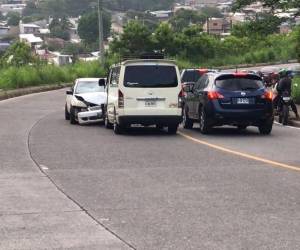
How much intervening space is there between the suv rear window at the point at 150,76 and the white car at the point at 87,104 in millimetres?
3538

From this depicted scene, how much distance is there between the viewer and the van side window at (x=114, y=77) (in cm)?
2183

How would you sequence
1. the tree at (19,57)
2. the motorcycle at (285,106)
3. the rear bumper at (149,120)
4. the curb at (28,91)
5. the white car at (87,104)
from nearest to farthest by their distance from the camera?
the rear bumper at (149,120)
the motorcycle at (285,106)
the white car at (87,104)
the curb at (28,91)
the tree at (19,57)

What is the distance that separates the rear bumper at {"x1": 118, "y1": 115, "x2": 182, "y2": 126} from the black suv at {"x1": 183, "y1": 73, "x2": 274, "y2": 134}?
955 mm

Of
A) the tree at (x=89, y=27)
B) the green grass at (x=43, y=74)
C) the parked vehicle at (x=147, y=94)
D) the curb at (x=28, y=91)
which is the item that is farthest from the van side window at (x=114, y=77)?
the tree at (x=89, y=27)

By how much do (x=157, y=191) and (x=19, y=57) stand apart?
179ft

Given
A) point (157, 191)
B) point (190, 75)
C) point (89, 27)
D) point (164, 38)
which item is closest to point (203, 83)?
point (157, 191)

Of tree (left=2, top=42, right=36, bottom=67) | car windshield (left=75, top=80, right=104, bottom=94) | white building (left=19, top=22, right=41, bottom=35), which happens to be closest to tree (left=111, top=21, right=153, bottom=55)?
tree (left=2, top=42, right=36, bottom=67)

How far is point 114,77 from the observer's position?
73.4 ft

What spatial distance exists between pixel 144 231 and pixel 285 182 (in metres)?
4.06

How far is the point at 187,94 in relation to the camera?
2378 centimetres

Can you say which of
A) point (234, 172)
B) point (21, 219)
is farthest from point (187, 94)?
point (21, 219)

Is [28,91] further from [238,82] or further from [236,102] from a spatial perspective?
[236,102]

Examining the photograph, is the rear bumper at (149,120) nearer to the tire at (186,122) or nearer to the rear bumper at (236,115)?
the rear bumper at (236,115)

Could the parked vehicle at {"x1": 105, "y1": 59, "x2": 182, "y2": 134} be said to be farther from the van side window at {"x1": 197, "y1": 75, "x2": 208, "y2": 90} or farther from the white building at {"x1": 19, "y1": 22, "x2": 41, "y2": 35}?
the white building at {"x1": 19, "y1": 22, "x2": 41, "y2": 35}
